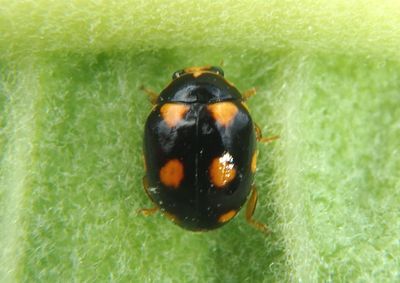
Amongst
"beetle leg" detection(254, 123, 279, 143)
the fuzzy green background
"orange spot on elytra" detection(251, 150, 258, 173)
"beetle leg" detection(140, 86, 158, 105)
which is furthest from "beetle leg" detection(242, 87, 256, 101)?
"beetle leg" detection(140, 86, 158, 105)

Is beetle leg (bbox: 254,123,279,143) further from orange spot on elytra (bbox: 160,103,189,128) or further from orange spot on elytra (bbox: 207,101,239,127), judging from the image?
orange spot on elytra (bbox: 160,103,189,128)

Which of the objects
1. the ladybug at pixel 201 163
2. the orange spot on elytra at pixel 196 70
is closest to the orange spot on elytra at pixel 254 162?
the ladybug at pixel 201 163

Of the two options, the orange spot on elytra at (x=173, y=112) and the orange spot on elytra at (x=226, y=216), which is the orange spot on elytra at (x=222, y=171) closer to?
the orange spot on elytra at (x=226, y=216)

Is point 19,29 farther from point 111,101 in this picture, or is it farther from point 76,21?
point 111,101

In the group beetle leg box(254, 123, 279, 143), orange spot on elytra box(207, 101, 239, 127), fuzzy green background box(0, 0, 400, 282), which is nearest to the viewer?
fuzzy green background box(0, 0, 400, 282)

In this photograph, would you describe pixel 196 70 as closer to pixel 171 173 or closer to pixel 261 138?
pixel 261 138

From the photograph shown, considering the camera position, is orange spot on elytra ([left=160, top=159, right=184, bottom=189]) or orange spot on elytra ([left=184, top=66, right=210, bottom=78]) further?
orange spot on elytra ([left=184, top=66, right=210, bottom=78])
